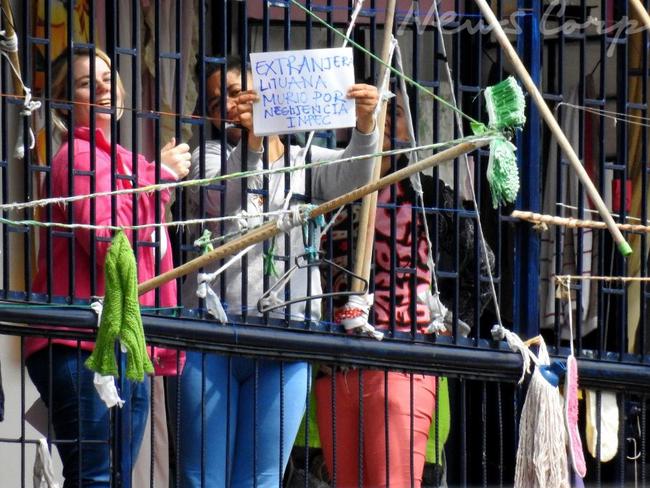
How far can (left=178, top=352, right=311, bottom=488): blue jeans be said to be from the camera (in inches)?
251

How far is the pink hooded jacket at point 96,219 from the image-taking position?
240 inches

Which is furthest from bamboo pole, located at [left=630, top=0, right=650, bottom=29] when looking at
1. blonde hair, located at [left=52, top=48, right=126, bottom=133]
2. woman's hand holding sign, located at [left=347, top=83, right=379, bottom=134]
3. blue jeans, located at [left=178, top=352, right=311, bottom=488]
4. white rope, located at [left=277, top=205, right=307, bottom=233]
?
blonde hair, located at [left=52, top=48, right=126, bottom=133]

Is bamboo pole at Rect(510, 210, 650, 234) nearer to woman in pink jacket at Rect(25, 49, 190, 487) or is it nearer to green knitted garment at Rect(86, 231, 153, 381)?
woman in pink jacket at Rect(25, 49, 190, 487)

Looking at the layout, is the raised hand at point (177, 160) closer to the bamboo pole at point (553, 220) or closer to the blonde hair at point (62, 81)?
the blonde hair at point (62, 81)

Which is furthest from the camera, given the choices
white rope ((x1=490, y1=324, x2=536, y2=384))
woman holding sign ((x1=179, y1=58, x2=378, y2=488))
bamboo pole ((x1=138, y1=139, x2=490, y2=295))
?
white rope ((x1=490, y1=324, x2=536, y2=384))

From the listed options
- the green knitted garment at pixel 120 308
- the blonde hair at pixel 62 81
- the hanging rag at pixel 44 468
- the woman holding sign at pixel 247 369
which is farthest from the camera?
the woman holding sign at pixel 247 369

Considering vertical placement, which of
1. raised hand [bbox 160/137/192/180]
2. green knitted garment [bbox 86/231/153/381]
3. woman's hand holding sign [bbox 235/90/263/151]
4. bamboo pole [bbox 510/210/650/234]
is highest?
woman's hand holding sign [bbox 235/90/263/151]

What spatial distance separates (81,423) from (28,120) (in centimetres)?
106

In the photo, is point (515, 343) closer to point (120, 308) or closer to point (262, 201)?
point (262, 201)

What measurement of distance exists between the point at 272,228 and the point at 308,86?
0.73 meters

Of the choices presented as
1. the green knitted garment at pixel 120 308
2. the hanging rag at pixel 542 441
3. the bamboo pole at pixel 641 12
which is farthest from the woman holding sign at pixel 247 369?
the bamboo pole at pixel 641 12

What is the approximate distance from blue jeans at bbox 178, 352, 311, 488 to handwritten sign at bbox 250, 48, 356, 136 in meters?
0.91

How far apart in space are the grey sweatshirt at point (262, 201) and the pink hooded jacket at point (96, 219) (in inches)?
9.2

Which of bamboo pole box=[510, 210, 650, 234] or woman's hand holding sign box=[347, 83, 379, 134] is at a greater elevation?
woman's hand holding sign box=[347, 83, 379, 134]
